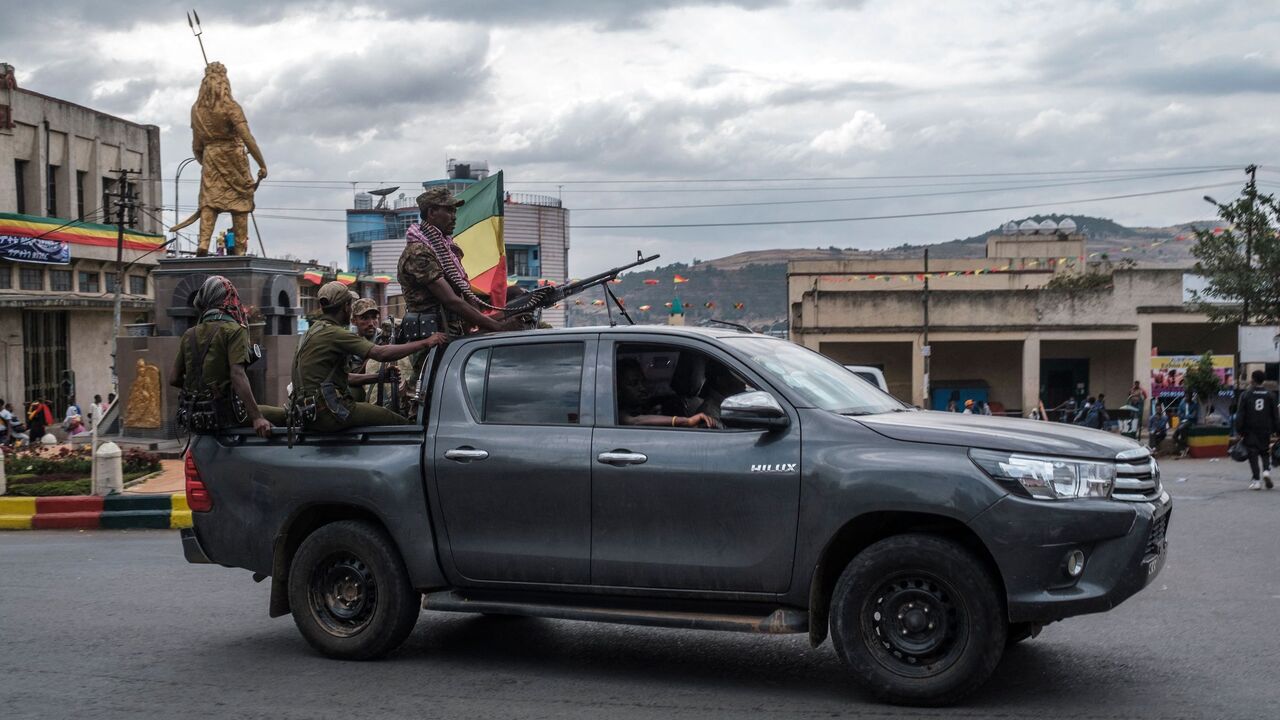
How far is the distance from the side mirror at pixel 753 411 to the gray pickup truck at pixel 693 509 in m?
0.02

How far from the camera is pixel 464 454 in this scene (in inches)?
273

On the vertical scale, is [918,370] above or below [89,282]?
below

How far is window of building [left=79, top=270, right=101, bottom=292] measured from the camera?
1752 inches

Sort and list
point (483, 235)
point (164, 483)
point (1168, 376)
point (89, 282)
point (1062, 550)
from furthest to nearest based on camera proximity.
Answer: point (89, 282) → point (1168, 376) → point (164, 483) → point (483, 235) → point (1062, 550)

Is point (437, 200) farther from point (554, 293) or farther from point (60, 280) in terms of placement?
point (60, 280)

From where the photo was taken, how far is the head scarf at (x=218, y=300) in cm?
824

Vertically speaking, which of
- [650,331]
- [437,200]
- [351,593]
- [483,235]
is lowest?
[351,593]

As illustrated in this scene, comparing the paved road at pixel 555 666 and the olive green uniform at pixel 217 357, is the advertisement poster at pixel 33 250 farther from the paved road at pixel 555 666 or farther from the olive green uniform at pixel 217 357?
the olive green uniform at pixel 217 357

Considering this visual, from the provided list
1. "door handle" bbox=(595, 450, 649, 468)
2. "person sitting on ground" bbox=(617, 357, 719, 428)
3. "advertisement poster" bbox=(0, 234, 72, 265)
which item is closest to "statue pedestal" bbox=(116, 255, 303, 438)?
"advertisement poster" bbox=(0, 234, 72, 265)

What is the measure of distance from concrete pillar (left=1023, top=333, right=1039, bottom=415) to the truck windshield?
3885cm

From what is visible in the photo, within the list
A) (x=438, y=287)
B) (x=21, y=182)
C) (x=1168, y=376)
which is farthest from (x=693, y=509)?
(x=21, y=182)

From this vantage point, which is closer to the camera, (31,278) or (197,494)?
(197,494)

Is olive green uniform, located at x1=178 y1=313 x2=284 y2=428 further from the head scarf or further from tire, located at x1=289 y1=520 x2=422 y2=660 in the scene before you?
tire, located at x1=289 y1=520 x2=422 y2=660

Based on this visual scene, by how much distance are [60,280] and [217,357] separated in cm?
3894
